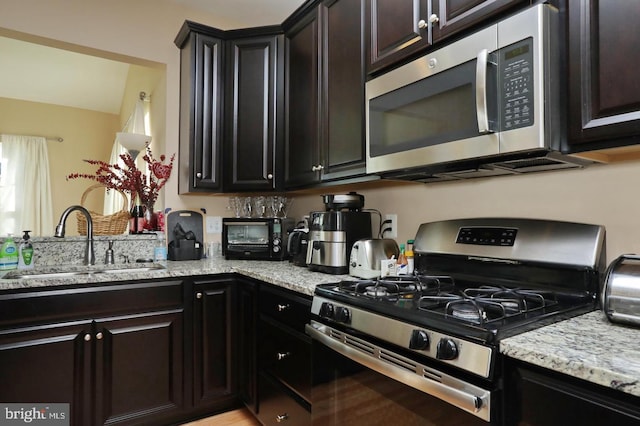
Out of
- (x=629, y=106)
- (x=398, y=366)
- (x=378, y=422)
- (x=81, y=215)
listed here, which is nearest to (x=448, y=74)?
(x=629, y=106)

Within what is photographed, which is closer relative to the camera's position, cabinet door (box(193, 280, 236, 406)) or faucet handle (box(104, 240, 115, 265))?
cabinet door (box(193, 280, 236, 406))

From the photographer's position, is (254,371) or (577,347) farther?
(254,371)

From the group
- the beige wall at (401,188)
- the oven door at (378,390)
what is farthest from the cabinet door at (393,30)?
the oven door at (378,390)

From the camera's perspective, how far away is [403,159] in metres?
1.46

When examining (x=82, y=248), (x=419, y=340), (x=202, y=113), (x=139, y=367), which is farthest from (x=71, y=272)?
(x=419, y=340)

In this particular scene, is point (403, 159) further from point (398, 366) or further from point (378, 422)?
point (378, 422)

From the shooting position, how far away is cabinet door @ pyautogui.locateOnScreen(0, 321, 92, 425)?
1635mm

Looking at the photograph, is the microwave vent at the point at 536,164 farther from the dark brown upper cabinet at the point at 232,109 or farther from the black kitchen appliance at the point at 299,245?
the dark brown upper cabinet at the point at 232,109

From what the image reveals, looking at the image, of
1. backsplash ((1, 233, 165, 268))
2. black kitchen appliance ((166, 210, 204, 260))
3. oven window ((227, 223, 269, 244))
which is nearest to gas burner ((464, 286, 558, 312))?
oven window ((227, 223, 269, 244))

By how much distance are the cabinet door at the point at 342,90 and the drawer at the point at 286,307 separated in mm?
→ 655

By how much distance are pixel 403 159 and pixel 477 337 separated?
775 millimetres

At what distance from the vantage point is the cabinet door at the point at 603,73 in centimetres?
94

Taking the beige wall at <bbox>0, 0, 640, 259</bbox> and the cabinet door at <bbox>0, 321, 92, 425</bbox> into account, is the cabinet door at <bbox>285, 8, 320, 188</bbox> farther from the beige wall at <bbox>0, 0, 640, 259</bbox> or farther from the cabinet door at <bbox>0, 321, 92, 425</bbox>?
the cabinet door at <bbox>0, 321, 92, 425</bbox>

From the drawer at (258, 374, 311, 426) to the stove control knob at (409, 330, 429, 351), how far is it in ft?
2.53
